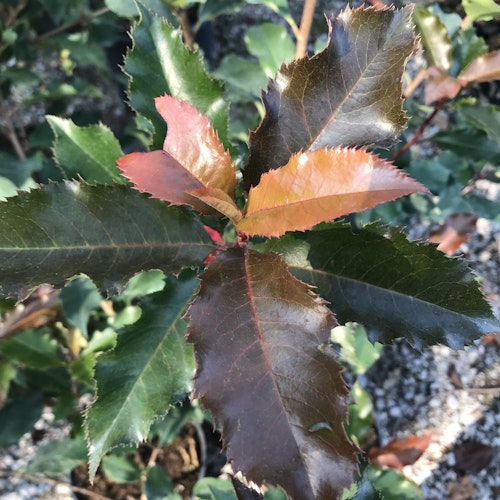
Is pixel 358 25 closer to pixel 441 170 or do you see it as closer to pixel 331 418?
pixel 331 418

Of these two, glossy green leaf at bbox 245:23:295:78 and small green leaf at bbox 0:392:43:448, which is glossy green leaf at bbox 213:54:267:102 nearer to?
glossy green leaf at bbox 245:23:295:78

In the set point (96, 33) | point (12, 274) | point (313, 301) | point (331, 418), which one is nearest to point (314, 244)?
Answer: point (313, 301)

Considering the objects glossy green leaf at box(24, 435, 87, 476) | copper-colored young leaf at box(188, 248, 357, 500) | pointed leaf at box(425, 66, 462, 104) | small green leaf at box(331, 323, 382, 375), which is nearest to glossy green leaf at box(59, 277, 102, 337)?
glossy green leaf at box(24, 435, 87, 476)

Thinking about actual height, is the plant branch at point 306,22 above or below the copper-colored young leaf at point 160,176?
below

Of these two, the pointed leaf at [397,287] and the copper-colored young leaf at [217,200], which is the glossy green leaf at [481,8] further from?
the copper-colored young leaf at [217,200]

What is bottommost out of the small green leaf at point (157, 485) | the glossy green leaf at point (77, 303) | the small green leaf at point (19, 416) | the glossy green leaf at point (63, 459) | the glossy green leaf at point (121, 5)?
the small green leaf at point (157, 485)

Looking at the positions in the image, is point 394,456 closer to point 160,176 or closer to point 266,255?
point 266,255

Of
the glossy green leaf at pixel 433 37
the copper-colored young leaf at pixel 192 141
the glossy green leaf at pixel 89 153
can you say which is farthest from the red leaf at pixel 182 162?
the glossy green leaf at pixel 433 37
